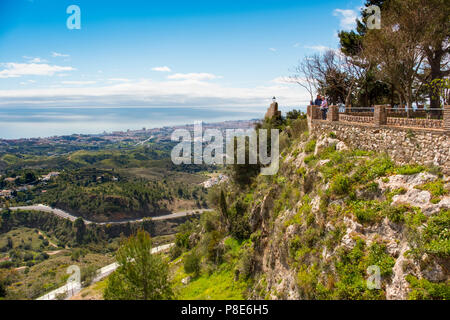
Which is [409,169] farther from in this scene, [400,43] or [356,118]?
[400,43]

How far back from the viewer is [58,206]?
99.9 metres

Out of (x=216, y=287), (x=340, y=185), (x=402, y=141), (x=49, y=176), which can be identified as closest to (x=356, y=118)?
(x=402, y=141)

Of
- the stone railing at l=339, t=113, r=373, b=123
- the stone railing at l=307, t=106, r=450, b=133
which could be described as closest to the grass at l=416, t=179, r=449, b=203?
the stone railing at l=307, t=106, r=450, b=133

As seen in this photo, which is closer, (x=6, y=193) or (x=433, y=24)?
(x=433, y=24)

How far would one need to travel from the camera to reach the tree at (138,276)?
436 inches

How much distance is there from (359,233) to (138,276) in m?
9.41

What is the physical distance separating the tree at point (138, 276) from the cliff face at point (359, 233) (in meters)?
5.65

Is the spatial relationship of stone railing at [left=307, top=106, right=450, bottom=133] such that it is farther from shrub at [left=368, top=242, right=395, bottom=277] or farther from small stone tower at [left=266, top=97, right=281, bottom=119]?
small stone tower at [left=266, top=97, right=281, bottom=119]

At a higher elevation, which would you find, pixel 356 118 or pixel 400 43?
pixel 400 43

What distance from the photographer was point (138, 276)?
36.4ft

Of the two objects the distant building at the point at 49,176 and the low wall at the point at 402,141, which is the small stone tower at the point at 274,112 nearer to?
the low wall at the point at 402,141

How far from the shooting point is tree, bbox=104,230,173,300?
11062 millimetres

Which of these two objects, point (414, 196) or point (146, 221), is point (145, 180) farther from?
point (414, 196)

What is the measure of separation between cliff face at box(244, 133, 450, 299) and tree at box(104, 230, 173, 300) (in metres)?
5.65
